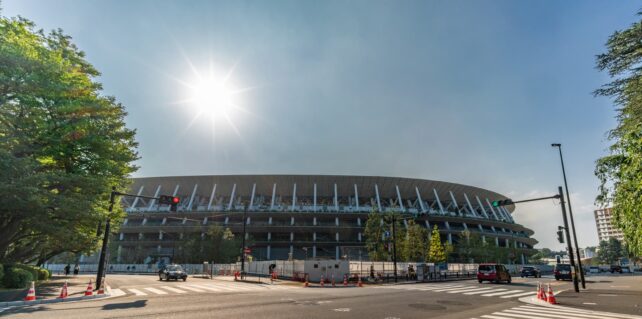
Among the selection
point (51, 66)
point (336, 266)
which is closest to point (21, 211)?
point (51, 66)

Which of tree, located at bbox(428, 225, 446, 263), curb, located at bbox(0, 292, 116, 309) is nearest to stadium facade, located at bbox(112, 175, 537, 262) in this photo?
tree, located at bbox(428, 225, 446, 263)

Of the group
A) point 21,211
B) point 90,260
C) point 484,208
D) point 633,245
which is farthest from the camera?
point 484,208

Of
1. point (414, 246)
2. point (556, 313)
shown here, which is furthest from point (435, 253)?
point (556, 313)

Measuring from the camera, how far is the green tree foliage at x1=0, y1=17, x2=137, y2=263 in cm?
1595

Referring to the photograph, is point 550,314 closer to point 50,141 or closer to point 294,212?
point 50,141

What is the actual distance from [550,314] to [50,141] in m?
24.7

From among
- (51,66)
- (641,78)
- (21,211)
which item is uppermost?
(51,66)

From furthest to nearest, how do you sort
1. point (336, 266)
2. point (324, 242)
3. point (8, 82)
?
point (324, 242) < point (336, 266) < point (8, 82)

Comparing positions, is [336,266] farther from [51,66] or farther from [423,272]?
[51,66]

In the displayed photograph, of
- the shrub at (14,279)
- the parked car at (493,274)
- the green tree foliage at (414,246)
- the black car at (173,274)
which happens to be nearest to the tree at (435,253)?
the green tree foliage at (414,246)

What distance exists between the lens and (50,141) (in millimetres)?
17906

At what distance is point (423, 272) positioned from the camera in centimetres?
3522

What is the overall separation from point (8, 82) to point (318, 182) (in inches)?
2553

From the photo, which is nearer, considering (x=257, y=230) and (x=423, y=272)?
(x=423, y=272)
